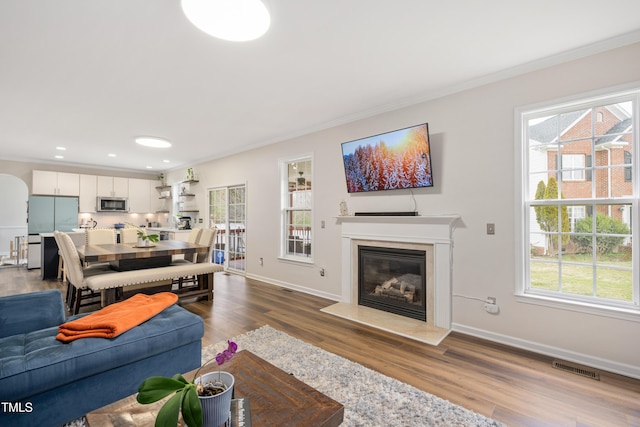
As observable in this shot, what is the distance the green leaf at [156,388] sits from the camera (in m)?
0.93

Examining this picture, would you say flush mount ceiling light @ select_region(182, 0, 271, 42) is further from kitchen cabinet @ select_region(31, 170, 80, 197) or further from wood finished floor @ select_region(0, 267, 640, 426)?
kitchen cabinet @ select_region(31, 170, 80, 197)

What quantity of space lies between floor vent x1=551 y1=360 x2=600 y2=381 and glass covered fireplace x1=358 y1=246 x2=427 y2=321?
120 centimetres

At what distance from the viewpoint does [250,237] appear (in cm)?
581

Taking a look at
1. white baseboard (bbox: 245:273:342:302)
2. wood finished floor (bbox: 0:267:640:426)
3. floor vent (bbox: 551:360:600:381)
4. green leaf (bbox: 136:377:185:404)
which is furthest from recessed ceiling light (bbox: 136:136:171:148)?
floor vent (bbox: 551:360:600:381)

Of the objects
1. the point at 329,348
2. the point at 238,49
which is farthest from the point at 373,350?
the point at 238,49

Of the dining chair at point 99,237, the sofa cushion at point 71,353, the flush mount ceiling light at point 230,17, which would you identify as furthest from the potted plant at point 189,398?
the dining chair at point 99,237

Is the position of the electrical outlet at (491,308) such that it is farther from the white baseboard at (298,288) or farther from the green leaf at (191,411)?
the green leaf at (191,411)

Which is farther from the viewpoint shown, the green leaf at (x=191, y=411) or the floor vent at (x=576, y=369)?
the floor vent at (x=576, y=369)

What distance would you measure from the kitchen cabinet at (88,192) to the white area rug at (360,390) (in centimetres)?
689

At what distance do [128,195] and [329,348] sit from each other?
776 centimetres

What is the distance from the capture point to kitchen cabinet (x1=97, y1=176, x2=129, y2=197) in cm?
768

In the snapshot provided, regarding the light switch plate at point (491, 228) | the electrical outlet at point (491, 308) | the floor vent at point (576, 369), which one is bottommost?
the floor vent at point (576, 369)

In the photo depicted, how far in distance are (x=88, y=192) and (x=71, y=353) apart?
7.48 meters

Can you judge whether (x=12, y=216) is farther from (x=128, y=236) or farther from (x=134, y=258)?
(x=134, y=258)
